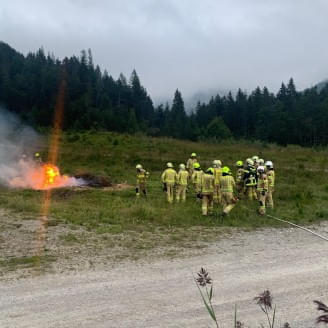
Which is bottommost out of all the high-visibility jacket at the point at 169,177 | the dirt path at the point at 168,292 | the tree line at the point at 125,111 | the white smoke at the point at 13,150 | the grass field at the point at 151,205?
the dirt path at the point at 168,292

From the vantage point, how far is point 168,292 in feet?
A: 22.7

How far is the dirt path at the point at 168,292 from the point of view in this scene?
5.91 metres

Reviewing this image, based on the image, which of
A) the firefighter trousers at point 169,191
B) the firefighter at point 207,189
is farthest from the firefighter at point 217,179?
the firefighter trousers at point 169,191

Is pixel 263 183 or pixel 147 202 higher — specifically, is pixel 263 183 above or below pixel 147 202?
above

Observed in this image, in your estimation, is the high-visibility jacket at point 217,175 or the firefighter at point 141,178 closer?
the high-visibility jacket at point 217,175

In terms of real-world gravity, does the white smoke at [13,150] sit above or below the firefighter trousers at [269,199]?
above

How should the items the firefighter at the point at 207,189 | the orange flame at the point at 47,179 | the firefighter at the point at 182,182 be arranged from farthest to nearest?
1. the orange flame at the point at 47,179
2. the firefighter at the point at 182,182
3. the firefighter at the point at 207,189

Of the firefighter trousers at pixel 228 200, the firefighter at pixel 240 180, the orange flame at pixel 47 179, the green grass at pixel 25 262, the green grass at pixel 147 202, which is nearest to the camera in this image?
the green grass at pixel 25 262

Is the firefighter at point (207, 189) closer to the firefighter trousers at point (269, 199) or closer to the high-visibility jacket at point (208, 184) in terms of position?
the high-visibility jacket at point (208, 184)

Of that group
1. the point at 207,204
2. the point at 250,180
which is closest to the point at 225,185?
the point at 207,204

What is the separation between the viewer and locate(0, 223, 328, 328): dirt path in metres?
5.91

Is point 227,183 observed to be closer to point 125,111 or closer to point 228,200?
point 228,200

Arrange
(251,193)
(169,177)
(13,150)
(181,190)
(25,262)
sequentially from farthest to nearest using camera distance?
(13,150), (181,190), (251,193), (169,177), (25,262)

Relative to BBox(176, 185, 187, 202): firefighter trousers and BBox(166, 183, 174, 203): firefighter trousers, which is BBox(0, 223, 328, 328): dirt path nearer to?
BBox(166, 183, 174, 203): firefighter trousers
